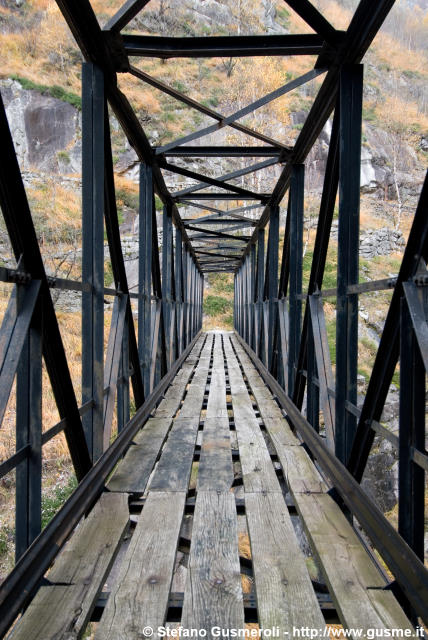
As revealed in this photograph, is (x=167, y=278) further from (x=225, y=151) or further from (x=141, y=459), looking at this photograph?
(x=141, y=459)

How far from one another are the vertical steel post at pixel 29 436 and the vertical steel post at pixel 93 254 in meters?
0.78

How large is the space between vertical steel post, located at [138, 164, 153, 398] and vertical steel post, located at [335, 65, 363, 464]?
2.08 meters

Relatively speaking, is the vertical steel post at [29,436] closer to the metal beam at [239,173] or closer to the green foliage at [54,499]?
the metal beam at [239,173]

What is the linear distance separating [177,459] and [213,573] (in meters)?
1.17

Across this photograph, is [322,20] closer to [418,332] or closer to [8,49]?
[418,332]

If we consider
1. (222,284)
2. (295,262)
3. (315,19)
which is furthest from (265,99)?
(222,284)

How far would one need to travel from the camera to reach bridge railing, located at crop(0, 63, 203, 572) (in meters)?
1.55

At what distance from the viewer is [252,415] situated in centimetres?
360

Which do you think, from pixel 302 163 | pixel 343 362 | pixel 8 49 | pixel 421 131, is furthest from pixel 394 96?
pixel 343 362

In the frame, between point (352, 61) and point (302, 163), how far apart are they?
196cm

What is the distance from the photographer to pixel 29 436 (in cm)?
165

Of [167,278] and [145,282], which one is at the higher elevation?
[167,278]

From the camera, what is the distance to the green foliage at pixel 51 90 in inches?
1008

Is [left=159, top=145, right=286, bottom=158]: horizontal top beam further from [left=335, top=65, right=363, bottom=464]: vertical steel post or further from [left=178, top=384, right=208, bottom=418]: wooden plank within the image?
[left=178, top=384, right=208, bottom=418]: wooden plank
